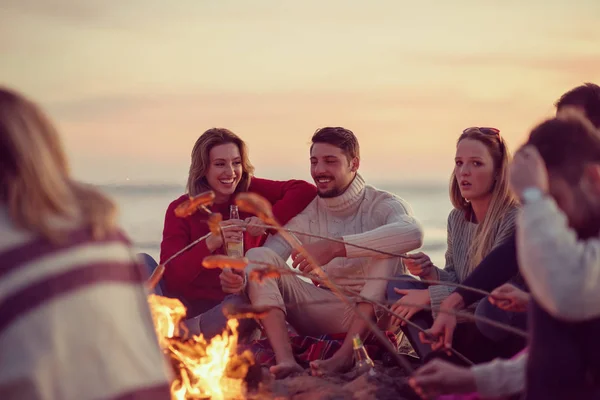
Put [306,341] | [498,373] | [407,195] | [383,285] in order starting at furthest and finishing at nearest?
[407,195], [306,341], [383,285], [498,373]

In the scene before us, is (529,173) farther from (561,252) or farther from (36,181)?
(36,181)

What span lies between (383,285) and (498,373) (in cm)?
292

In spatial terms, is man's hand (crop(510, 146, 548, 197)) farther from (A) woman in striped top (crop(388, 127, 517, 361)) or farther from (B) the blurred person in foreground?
(A) woman in striped top (crop(388, 127, 517, 361))

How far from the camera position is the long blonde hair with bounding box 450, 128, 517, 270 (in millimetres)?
5043

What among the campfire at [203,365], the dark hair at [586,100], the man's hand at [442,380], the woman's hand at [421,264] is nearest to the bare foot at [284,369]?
the campfire at [203,365]

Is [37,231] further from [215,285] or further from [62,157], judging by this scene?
[215,285]

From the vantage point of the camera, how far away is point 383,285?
18.6ft

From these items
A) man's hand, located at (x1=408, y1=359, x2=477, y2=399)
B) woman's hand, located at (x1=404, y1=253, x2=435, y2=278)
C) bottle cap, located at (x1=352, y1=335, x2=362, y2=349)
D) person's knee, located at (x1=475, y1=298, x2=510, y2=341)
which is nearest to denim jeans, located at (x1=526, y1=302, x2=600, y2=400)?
man's hand, located at (x1=408, y1=359, x2=477, y2=399)

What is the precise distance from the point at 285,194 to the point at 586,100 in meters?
2.47

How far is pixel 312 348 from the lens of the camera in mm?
5988

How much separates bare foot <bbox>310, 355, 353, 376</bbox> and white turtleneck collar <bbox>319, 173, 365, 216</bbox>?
1.10 meters

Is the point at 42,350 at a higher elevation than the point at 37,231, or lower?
lower

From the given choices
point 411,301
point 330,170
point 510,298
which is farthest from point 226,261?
point 330,170

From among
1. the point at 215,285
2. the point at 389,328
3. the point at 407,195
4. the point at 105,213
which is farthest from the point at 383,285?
the point at 407,195
